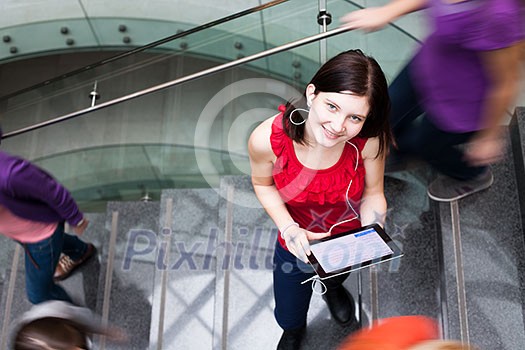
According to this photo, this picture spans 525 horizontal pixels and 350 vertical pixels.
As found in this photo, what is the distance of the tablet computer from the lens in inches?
78.1

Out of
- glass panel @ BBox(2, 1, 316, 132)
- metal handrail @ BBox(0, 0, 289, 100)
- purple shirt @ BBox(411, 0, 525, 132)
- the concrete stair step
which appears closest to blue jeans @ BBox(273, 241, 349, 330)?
the concrete stair step

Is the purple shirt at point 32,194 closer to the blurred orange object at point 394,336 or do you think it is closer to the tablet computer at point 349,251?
the tablet computer at point 349,251

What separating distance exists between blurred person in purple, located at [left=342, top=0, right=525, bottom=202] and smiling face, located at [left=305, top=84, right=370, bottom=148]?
30 cm

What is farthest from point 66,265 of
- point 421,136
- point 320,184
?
point 421,136

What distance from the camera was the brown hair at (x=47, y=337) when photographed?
63.9 inches

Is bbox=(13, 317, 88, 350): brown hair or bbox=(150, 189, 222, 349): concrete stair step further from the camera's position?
bbox=(150, 189, 222, 349): concrete stair step

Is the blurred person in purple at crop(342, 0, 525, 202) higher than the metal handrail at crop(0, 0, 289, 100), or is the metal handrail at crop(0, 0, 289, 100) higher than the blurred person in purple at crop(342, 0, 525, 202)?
the metal handrail at crop(0, 0, 289, 100)

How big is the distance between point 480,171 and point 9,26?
2.93 meters

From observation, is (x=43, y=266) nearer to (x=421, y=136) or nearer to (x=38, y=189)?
(x=38, y=189)

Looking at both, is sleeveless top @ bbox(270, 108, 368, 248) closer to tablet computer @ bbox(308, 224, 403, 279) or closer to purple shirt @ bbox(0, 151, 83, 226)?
tablet computer @ bbox(308, 224, 403, 279)

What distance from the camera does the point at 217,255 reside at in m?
2.73

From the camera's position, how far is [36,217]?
92.4 inches

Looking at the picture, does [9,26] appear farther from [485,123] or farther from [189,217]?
[485,123]

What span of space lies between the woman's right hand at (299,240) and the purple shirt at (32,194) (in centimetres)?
93
